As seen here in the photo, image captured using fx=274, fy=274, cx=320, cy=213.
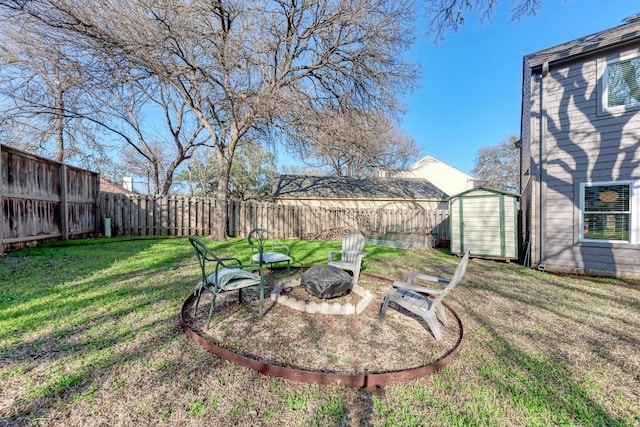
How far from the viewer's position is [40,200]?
7266 mm

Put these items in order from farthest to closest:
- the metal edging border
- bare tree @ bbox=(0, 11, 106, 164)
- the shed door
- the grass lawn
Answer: the shed door < bare tree @ bbox=(0, 11, 106, 164) < the metal edging border < the grass lawn

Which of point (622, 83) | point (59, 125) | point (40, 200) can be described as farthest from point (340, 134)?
point (59, 125)

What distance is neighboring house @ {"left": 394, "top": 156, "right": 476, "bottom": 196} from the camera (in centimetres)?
2658

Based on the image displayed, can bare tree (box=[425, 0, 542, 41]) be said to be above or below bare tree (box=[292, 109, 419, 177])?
above

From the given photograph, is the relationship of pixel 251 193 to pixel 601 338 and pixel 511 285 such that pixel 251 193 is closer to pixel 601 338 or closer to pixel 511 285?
pixel 511 285

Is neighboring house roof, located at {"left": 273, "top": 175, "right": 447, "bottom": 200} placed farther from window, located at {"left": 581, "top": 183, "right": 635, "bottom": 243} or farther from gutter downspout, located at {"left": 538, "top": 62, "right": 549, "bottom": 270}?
window, located at {"left": 581, "top": 183, "right": 635, "bottom": 243}

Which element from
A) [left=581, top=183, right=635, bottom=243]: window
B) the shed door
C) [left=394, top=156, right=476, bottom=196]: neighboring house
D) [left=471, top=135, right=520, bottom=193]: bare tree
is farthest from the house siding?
[left=471, top=135, right=520, bottom=193]: bare tree

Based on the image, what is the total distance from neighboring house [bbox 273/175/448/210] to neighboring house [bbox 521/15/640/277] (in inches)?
381

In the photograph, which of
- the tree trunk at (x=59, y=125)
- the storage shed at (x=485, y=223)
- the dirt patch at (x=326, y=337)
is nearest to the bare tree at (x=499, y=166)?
the storage shed at (x=485, y=223)

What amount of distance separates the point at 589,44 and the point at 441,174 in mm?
21942

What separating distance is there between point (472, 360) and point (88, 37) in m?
9.99

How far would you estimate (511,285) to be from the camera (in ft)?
17.2

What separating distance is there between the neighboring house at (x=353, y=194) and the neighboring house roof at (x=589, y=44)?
10.0 meters

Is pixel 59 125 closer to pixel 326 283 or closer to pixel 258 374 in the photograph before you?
pixel 326 283
